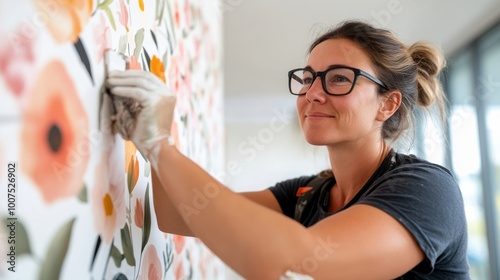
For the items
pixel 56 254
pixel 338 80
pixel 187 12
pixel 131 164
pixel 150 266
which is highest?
pixel 187 12

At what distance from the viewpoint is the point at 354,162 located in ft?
3.84

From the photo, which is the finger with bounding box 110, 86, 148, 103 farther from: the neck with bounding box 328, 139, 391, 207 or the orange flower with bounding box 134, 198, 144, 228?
the neck with bounding box 328, 139, 391, 207

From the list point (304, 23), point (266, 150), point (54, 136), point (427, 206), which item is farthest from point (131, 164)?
point (266, 150)

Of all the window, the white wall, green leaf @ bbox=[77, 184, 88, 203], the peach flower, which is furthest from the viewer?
the white wall

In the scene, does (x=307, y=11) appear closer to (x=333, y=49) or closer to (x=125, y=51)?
(x=333, y=49)

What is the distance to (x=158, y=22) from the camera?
1.10m

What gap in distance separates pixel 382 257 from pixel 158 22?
755 millimetres

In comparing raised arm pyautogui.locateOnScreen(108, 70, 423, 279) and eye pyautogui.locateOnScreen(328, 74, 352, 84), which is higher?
eye pyautogui.locateOnScreen(328, 74, 352, 84)

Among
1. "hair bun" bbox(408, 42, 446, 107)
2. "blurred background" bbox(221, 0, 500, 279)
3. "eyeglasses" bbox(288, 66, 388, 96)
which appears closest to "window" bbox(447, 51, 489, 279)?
"blurred background" bbox(221, 0, 500, 279)

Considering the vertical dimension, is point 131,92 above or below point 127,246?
above

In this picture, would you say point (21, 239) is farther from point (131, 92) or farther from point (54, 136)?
point (131, 92)

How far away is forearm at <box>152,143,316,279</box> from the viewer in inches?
26.5

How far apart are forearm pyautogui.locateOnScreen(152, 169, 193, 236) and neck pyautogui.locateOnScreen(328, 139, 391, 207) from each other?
436mm

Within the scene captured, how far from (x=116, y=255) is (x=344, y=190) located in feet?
2.18
